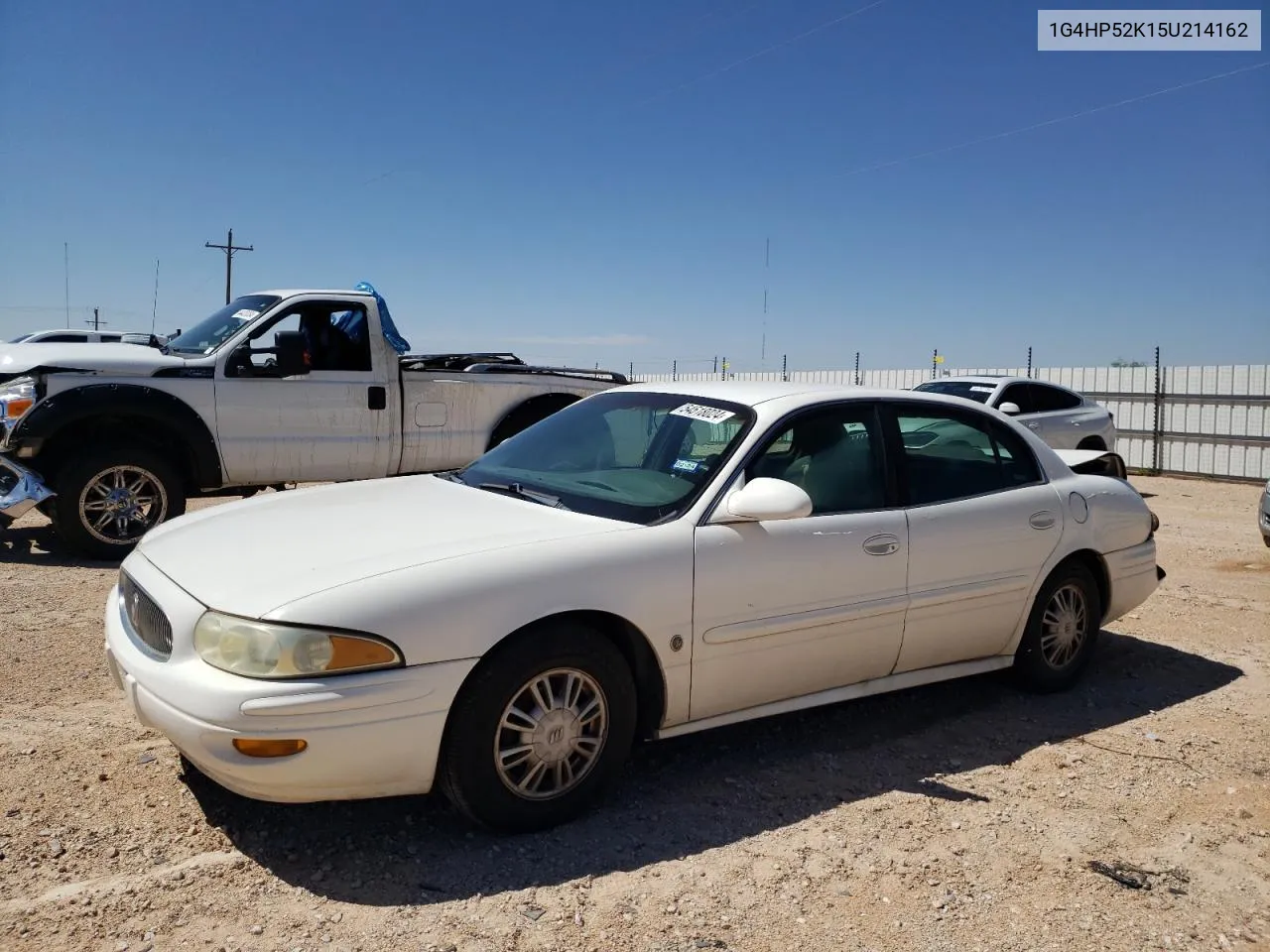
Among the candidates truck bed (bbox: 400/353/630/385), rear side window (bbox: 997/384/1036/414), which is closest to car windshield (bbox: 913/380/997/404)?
rear side window (bbox: 997/384/1036/414)

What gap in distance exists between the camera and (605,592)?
3.30m

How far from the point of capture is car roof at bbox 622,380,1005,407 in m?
4.20

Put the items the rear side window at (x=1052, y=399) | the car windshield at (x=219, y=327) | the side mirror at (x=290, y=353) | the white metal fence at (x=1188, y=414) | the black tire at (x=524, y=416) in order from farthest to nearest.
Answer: the white metal fence at (x=1188, y=414), the rear side window at (x=1052, y=399), the black tire at (x=524, y=416), the car windshield at (x=219, y=327), the side mirror at (x=290, y=353)

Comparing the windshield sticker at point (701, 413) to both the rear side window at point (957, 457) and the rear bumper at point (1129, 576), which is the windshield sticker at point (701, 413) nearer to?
the rear side window at point (957, 457)

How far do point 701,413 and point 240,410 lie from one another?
4954 millimetres

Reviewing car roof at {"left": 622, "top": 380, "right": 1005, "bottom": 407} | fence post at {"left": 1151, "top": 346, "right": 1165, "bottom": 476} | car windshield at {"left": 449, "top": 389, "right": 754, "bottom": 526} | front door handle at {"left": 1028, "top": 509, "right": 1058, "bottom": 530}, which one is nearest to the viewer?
car windshield at {"left": 449, "top": 389, "right": 754, "bottom": 526}

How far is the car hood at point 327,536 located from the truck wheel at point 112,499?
367cm

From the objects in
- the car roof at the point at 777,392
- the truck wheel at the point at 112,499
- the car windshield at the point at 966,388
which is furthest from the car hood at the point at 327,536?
the car windshield at the point at 966,388

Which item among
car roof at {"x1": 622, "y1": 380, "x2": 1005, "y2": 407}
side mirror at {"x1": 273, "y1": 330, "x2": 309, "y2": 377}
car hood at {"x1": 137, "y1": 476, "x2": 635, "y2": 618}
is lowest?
car hood at {"x1": 137, "y1": 476, "x2": 635, "y2": 618}

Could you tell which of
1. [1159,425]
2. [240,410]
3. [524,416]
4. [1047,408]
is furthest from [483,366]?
[1159,425]

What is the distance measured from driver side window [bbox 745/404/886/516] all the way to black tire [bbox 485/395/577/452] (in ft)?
15.8

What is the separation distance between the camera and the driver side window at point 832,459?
157 inches

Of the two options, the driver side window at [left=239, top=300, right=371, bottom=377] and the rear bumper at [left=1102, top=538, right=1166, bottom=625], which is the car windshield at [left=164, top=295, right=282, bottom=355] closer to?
the driver side window at [left=239, top=300, right=371, bottom=377]

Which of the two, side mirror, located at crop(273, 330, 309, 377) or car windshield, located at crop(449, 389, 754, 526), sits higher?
side mirror, located at crop(273, 330, 309, 377)
